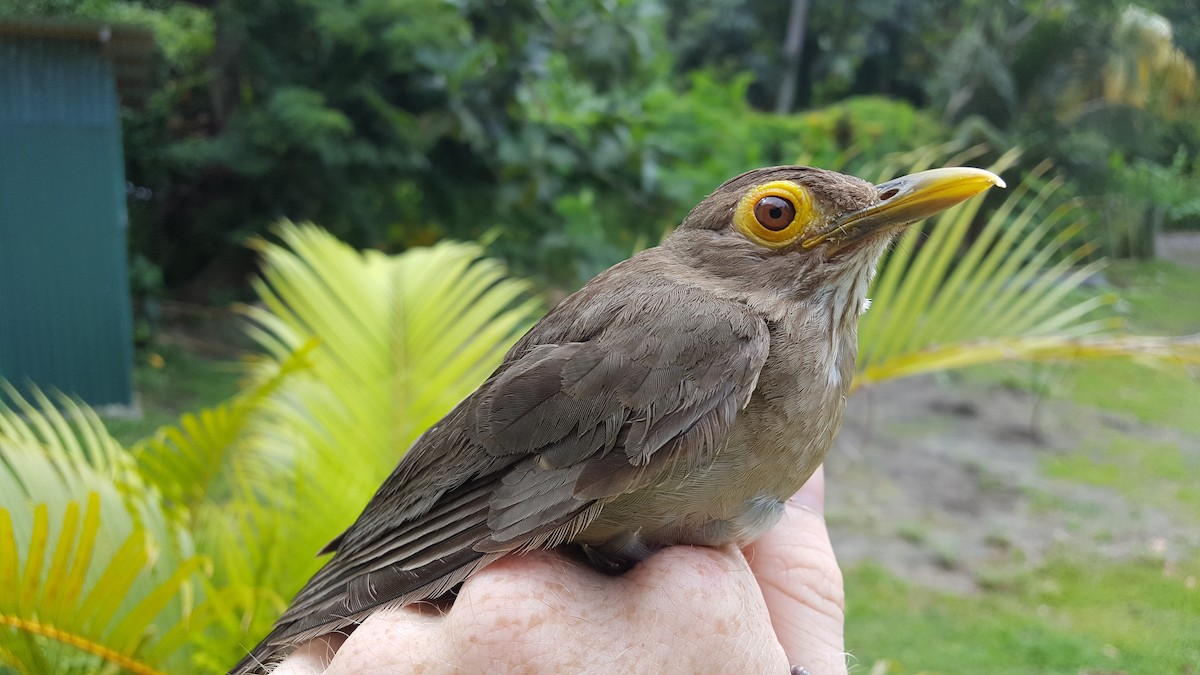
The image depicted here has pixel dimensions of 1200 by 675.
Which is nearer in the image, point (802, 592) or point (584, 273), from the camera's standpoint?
point (802, 592)

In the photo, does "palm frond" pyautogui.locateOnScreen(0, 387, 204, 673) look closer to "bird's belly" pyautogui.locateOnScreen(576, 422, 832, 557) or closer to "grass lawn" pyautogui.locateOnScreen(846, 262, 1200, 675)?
"bird's belly" pyautogui.locateOnScreen(576, 422, 832, 557)

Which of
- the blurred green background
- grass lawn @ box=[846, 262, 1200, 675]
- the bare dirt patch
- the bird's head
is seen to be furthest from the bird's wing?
the bare dirt patch

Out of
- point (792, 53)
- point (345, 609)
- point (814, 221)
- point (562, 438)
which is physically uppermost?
point (792, 53)

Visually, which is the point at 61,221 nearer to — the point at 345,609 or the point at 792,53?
the point at 345,609

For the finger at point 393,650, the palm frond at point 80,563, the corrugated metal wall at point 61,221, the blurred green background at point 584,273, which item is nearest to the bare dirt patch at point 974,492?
the blurred green background at point 584,273

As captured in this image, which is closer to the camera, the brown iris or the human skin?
the human skin

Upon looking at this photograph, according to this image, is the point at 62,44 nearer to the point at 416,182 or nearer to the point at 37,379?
the point at 37,379

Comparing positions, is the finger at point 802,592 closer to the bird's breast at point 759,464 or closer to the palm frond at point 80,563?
the bird's breast at point 759,464

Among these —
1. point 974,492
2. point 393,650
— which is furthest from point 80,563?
point 974,492
